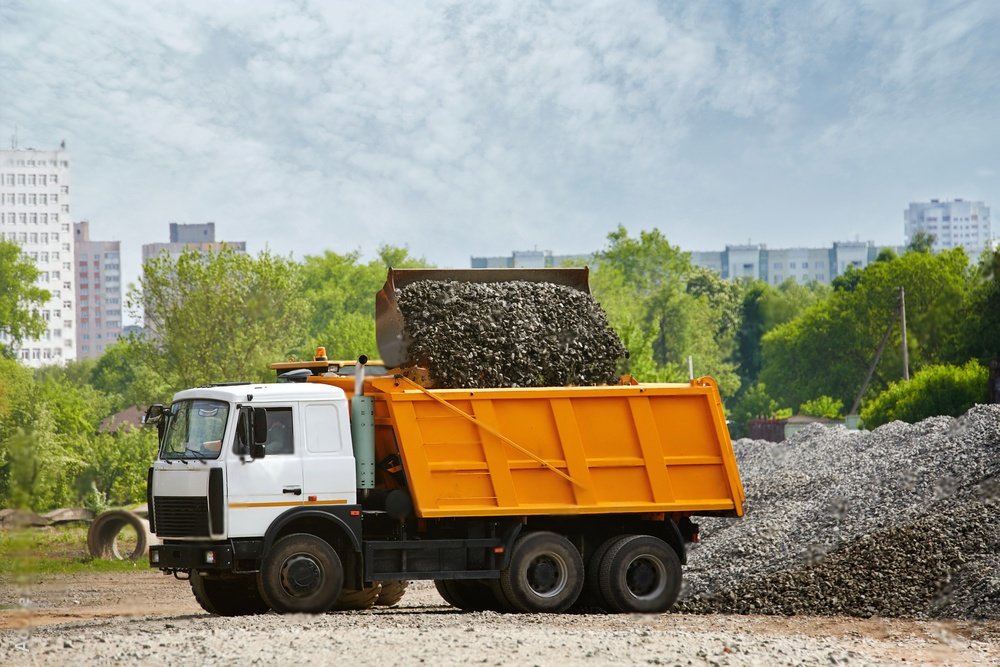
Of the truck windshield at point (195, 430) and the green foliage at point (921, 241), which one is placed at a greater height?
the green foliage at point (921, 241)

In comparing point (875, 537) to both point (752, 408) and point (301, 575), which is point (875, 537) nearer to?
point (301, 575)

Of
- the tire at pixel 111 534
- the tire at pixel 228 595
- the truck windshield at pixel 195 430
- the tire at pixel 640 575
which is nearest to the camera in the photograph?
the truck windshield at pixel 195 430

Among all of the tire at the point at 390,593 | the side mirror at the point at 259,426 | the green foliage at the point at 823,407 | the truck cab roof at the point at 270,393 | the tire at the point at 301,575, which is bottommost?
the tire at the point at 390,593

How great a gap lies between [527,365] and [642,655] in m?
5.01

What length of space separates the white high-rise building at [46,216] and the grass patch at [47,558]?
123m

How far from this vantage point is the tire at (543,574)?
15359 millimetres

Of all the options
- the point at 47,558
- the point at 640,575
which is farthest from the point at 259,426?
the point at 47,558

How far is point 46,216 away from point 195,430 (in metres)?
153

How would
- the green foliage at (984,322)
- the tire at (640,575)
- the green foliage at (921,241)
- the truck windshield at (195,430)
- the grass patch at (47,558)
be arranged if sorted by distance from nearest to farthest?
the truck windshield at (195,430) → the tire at (640,575) → the grass patch at (47,558) → the green foliage at (984,322) → the green foliage at (921,241)

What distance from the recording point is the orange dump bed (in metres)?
15.0

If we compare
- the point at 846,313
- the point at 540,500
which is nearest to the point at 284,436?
the point at 540,500

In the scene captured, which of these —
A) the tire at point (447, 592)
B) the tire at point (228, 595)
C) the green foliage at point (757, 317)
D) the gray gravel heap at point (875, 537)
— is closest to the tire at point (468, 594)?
the tire at point (447, 592)

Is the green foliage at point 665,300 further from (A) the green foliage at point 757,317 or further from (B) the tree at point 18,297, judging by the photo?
(B) the tree at point 18,297

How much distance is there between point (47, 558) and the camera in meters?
31.1
